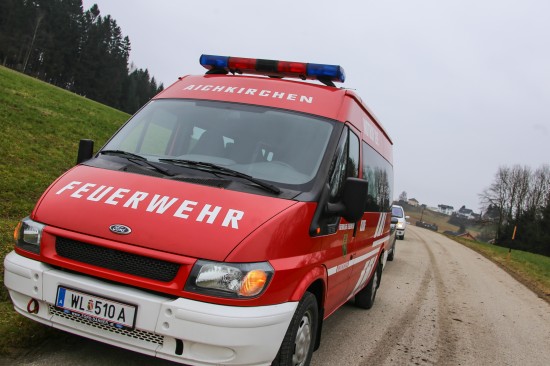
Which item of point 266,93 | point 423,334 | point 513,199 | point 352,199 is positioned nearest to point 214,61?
point 266,93

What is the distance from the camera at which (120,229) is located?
123 inches

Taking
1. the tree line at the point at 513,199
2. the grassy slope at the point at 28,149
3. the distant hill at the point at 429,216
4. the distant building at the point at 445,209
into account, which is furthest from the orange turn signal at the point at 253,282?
the distant building at the point at 445,209

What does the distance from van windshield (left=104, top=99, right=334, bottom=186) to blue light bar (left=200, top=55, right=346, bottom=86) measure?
40.2 inches

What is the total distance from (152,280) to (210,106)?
198 centimetres

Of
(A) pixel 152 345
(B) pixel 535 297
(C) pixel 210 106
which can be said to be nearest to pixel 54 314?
(A) pixel 152 345

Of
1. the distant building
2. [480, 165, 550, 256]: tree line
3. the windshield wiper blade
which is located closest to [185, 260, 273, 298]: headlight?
the windshield wiper blade

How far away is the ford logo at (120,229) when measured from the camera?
3.11 metres

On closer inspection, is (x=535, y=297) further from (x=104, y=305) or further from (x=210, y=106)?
(x=104, y=305)

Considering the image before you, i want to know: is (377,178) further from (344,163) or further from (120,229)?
(120,229)

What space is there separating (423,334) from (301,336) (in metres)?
3.23

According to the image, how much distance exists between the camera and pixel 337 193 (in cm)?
405

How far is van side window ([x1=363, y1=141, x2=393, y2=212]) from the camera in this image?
547cm

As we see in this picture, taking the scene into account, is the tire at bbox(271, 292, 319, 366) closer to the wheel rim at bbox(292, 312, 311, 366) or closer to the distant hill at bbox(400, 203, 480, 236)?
the wheel rim at bbox(292, 312, 311, 366)

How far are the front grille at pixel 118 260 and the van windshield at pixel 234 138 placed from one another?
1078 millimetres
